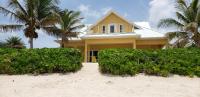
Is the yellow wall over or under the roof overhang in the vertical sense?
over

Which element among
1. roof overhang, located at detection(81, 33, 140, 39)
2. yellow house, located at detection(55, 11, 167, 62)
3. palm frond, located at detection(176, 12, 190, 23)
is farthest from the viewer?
yellow house, located at detection(55, 11, 167, 62)

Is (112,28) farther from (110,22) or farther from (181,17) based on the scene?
(181,17)

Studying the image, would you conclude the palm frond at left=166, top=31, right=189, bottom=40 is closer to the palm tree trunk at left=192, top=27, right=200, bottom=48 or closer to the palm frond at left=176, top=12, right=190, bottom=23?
the palm tree trunk at left=192, top=27, right=200, bottom=48

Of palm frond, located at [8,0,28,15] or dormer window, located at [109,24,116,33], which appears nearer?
palm frond, located at [8,0,28,15]

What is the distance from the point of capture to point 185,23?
27844mm

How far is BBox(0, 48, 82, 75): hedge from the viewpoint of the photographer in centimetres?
1811

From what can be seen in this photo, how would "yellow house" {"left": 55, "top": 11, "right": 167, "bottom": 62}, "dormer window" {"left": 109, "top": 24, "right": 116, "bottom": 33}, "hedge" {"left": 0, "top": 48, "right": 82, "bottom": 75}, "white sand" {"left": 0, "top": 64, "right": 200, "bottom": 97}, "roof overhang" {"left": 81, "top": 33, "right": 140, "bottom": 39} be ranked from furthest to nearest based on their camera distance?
"dormer window" {"left": 109, "top": 24, "right": 116, "bottom": 33}
"yellow house" {"left": 55, "top": 11, "right": 167, "bottom": 62}
"roof overhang" {"left": 81, "top": 33, "right": 140, "bottom": 39}
"hedge" {"left": 0, "top": 48, "right": 82, "bottom": 75}
"white sand" {"left": 0, "top": 64, "right": 200, "bottom": 97}

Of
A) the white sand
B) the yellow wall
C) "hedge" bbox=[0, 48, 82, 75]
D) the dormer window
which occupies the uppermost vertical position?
the yellow wall

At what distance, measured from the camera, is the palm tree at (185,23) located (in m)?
27.0

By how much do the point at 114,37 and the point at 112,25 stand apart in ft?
8.47

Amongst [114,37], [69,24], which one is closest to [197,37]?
[114,37]

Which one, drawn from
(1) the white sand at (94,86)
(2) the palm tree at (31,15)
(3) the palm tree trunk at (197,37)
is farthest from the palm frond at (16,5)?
(3) the palm tree trunk at (197,37)

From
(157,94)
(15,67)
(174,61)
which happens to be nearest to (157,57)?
(174,61)

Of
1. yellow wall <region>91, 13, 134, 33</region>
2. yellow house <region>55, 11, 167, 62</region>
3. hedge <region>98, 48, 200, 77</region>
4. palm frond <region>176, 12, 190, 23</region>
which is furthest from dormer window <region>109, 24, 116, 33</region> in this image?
hedge <region>98, 48, 200, 77</region>
